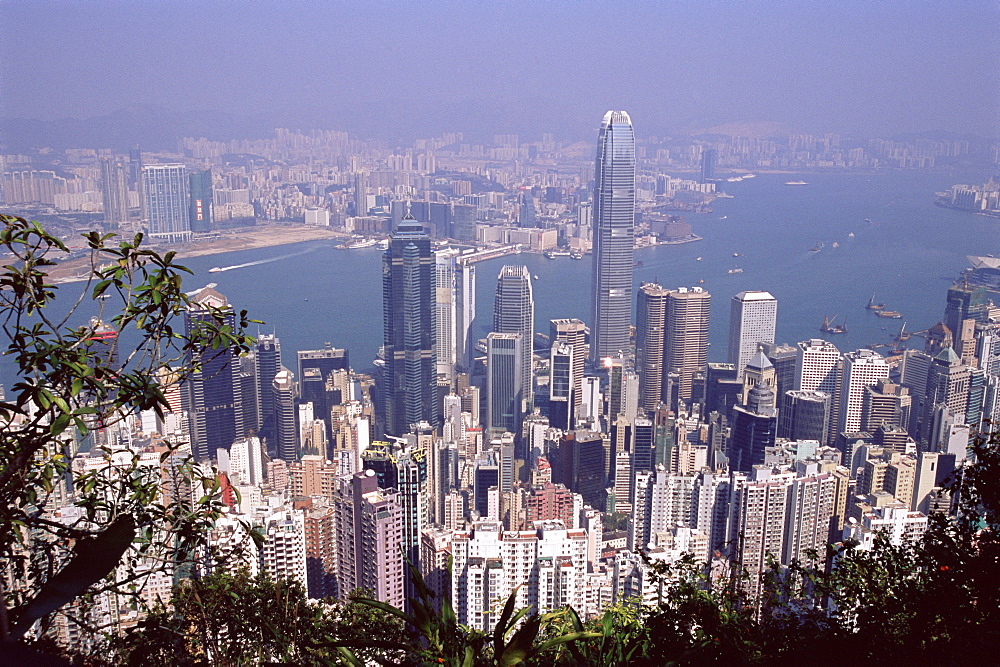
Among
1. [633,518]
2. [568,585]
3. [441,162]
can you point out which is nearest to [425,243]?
[441,162]

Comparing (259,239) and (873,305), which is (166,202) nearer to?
(259,239)

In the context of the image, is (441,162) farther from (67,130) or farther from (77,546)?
(77,546)

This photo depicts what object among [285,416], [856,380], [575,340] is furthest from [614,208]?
[285,416]

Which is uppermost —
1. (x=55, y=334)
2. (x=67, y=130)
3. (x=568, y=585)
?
(x=67, y=130)

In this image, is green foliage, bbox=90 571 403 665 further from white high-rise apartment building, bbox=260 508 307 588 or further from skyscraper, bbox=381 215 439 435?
skyscraper, bbox=381 215 439 435

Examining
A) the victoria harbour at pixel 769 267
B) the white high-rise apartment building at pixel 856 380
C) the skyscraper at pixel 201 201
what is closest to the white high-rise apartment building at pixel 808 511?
the white high-rise apartment building at pixel 856 380
